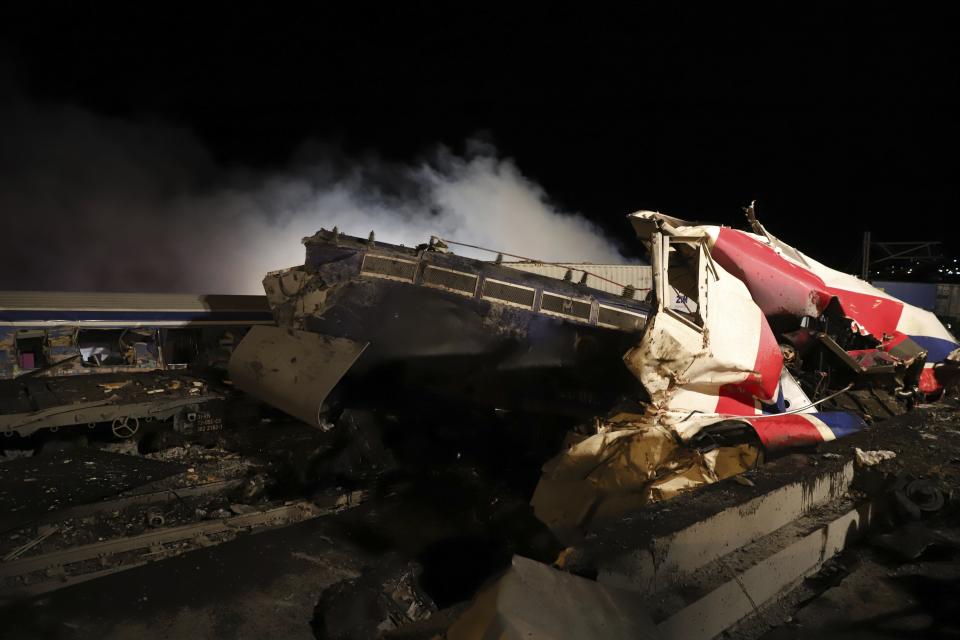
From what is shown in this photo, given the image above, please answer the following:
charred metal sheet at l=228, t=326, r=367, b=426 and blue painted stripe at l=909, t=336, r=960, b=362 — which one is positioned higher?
blue painted stripe at l=909, t=336, r=960, b=362

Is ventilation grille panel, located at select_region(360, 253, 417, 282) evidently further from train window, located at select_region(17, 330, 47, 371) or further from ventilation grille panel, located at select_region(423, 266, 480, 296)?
train window, located at select_region(17, 330, 47, 371)

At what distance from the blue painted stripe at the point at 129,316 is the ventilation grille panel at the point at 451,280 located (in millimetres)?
5700

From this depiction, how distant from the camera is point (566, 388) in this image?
647 cm

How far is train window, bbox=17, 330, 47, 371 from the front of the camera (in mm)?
8359

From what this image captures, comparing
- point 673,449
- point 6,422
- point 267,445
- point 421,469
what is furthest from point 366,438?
point 6,422

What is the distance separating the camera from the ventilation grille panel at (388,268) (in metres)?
6.10

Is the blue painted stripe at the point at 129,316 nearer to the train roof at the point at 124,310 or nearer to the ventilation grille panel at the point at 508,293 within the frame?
the train roof at the point at 124,310

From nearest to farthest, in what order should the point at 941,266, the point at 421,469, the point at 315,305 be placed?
the point at 315,305 < the point at 421,469 < the point at 941,266

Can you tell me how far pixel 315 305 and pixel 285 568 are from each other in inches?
108

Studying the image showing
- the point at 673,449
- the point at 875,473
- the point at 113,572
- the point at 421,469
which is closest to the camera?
the point at 875,473

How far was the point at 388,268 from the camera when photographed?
6.12 meters

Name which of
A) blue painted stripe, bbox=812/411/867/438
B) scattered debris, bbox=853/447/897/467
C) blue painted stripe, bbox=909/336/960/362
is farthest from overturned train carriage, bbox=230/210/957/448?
scattered debris, bbox=853/447/897/467

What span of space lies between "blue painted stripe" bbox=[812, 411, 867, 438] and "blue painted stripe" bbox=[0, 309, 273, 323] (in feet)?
30.4

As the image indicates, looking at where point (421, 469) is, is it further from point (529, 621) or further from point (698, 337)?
point (529, 621)
